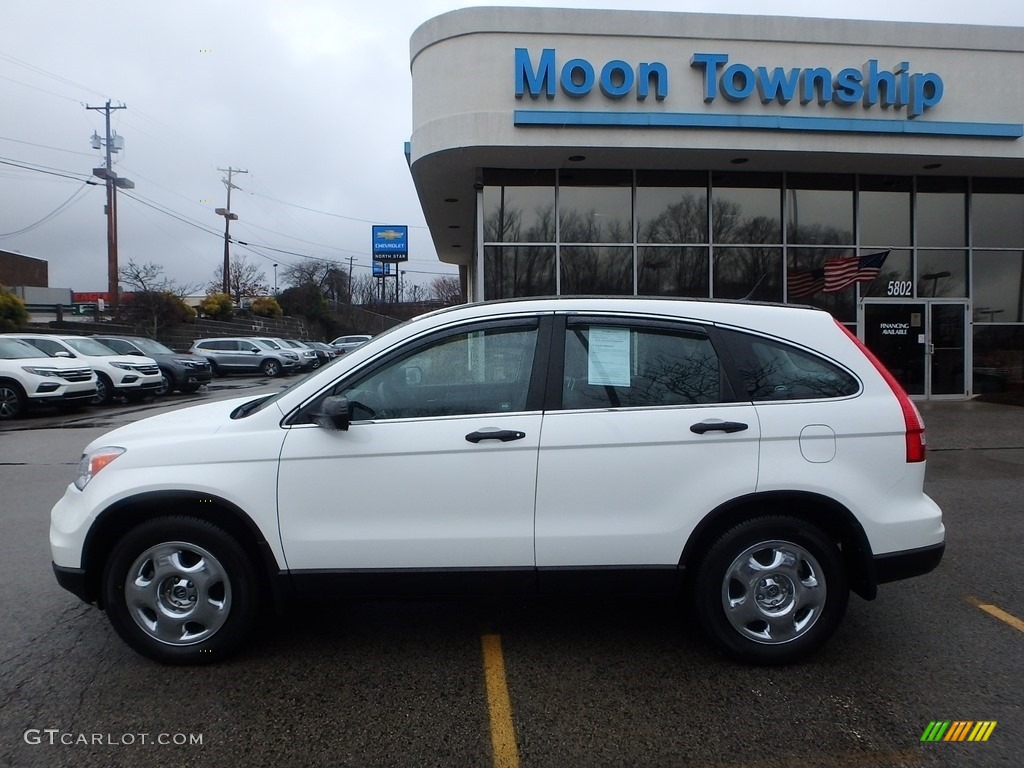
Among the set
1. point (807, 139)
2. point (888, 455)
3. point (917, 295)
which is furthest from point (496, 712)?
point (917, 295)

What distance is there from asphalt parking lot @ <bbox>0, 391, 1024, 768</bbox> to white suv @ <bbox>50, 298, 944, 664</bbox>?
1.00ft

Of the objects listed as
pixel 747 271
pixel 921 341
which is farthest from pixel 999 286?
pixel 747 271

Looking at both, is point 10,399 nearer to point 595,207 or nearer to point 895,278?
point 595,207

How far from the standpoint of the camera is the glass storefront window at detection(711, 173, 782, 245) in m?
14.7

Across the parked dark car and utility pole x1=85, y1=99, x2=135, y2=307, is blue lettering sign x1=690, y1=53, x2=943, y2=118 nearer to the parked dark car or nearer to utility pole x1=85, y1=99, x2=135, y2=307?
the parked dark car

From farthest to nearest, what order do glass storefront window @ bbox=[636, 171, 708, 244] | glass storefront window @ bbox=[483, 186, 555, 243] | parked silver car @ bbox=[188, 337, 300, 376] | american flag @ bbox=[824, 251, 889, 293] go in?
parked silver car @ bbox=[188, 337, 300, 376], glass storefront window @ bbox=[636, 171, 708, 244], glass storefront window @ bbox=[483, 186, 555, 243], american flag @ bbox=[824, 251, 889, 293]

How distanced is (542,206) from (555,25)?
10.6 ft

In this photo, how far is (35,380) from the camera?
567 inches

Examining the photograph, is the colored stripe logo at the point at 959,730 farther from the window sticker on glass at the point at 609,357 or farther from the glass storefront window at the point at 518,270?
the glass storefront window at the point at 518,270

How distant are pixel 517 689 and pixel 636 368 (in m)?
1.63

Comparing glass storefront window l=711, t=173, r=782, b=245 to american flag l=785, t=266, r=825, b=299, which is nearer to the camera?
american flag l=785, t=266, r=825, b=299

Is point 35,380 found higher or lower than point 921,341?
lower

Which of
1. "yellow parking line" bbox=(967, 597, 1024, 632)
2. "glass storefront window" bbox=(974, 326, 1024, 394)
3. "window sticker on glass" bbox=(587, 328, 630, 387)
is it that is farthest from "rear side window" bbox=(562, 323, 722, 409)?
"glass storefront window" bbox=(974, 326, 1024, 394)

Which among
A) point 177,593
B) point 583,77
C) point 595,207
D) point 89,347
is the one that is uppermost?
point 583,77
